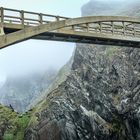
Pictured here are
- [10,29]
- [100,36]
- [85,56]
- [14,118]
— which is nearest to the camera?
[10,29]

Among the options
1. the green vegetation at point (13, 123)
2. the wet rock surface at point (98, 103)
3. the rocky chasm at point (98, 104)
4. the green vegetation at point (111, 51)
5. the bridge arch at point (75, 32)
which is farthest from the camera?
the green vegetation at point (13, 123)

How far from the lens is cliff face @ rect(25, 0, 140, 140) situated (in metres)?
74.6

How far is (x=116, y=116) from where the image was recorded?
77.2 m

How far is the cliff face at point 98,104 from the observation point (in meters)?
74.6

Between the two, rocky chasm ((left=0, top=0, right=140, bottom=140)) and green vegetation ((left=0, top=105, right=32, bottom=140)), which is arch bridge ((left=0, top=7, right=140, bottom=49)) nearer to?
rocky chasm ((left=0, top=0, right=140, bottom=140))

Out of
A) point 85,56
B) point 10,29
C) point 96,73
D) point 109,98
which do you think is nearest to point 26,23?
point 10,29

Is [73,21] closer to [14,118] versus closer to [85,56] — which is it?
[85,56]

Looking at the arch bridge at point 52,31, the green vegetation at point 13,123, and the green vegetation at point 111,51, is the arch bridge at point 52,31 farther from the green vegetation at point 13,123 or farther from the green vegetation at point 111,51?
the green vegetation at point 13,123

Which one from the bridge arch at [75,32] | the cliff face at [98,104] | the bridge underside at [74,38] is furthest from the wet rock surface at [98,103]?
the bridge arch at [75,32]

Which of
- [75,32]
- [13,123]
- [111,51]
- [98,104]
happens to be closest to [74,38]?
[75,32]

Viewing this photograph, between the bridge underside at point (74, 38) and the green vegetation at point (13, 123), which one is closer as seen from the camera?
the bridge underside at point (74, 38)

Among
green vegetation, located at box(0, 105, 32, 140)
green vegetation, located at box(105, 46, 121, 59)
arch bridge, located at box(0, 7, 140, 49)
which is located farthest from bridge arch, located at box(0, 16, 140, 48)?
green vegetation, located at box(0, 105, 32, 140)

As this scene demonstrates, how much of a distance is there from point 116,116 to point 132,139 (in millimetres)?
6223

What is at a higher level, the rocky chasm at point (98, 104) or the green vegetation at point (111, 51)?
the green vegetation at point (111, 51)
